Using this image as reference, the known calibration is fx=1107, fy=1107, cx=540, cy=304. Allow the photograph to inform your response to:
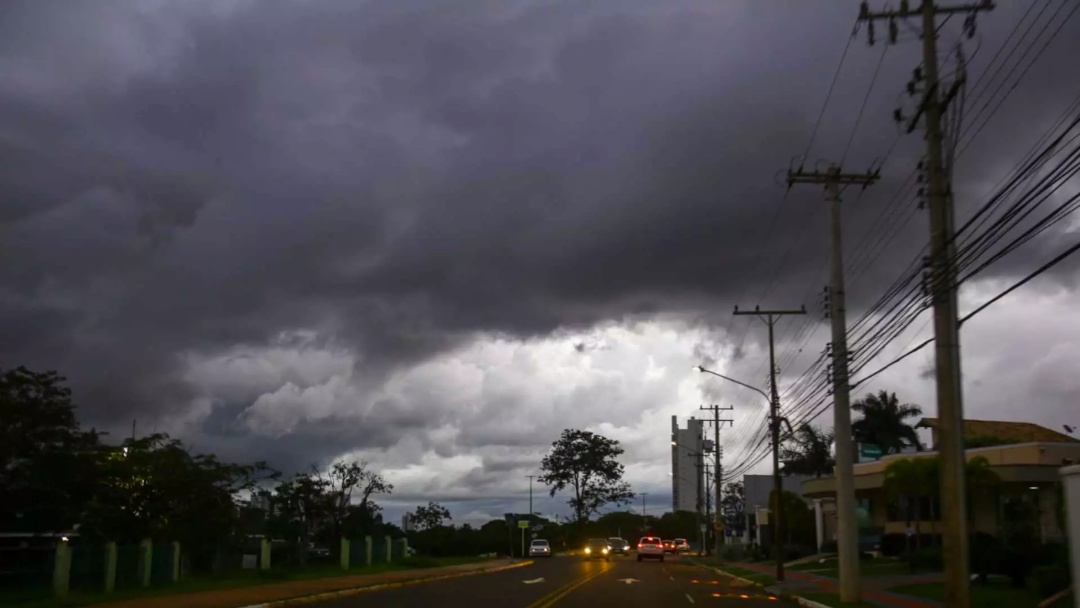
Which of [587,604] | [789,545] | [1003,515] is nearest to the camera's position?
[587,604]

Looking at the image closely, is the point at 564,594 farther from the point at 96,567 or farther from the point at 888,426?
the point at 888,426

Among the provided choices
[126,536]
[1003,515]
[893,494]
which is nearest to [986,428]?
[1003,515]

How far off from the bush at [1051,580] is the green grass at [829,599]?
3.89 metres

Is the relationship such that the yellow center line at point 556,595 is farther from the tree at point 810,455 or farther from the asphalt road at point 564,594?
the tree at point 810,455

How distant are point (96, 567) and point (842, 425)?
69.4ft

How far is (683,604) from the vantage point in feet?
94.2

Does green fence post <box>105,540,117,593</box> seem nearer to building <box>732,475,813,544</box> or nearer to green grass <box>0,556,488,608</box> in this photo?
green grass <box>0,556,488,608</box>

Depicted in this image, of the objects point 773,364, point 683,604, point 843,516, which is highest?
point 773,364

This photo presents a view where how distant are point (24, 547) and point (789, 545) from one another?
46.6 metres

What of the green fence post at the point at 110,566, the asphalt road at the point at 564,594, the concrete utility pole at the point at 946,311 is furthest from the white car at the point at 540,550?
the concrete utility pole at the point at 946,311

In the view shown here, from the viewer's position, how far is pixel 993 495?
4684 cm

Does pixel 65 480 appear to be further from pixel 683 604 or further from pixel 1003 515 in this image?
pixel 1003 515

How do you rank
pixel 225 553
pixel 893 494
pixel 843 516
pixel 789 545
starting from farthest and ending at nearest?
pixel 789 545
pixel 893 494
pixel 225 553
pixel 843 516

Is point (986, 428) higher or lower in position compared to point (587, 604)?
higher
